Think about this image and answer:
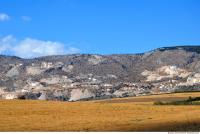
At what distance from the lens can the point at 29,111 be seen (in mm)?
73875

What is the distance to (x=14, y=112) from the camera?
2788 inches

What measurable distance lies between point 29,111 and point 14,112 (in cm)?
347
